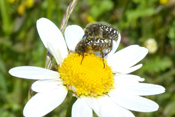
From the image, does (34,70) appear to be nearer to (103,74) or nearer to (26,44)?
(103,74)

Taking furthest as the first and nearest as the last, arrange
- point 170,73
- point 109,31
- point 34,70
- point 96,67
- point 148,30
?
point 148,30 < point 170,73 < point 109,31 < point 96,67 < point 34,70

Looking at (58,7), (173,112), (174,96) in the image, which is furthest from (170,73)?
(58,7)

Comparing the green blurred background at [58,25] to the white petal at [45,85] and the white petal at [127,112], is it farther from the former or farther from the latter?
the white petal at [127,112]

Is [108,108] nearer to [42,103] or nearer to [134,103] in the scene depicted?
[134,103]

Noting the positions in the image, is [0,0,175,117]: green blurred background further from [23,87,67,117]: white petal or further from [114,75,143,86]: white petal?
[23,87,67,117]: white petal

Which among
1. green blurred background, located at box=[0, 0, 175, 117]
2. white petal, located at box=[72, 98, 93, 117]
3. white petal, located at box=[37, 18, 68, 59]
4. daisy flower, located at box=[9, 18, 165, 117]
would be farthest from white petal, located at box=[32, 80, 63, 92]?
green blurred background, located at box=[0, 0, 175, 117]

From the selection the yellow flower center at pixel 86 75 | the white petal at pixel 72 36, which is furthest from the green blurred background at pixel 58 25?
the yellow flower center at pixel 86 75
